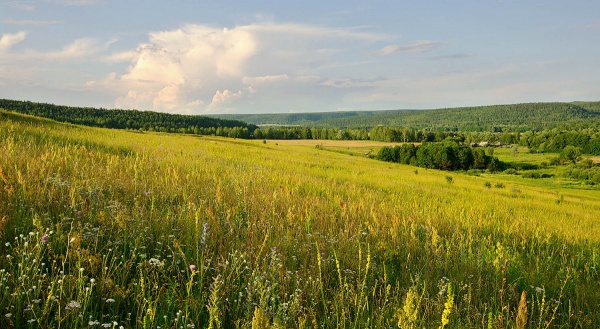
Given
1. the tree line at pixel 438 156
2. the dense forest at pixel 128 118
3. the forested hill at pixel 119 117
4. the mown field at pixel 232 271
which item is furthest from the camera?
the dense forest at pixel 128 118

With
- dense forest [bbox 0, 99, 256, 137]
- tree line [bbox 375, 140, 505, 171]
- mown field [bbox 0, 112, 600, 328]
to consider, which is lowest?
tree line [bbox 375, 140, 505, 171]

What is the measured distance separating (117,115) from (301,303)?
179m

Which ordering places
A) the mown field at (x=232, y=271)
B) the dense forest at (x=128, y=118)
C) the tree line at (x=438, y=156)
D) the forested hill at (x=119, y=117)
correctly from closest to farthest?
the mown field at (x=232, y=271) < the tree line at (x=438, y=156) < the forested hill at (x=119, y=117) < the dense forest at (x=128, y=118)

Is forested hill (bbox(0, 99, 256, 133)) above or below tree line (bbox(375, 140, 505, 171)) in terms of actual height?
above

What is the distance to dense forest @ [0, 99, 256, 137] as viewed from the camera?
129625 mm

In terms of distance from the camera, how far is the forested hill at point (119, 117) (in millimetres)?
129150

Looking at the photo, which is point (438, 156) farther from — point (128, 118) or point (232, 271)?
point (128, 118)

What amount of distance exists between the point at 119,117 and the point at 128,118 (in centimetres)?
406

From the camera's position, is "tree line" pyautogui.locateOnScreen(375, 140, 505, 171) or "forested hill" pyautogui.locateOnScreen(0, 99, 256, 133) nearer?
"tree line" pyautogui.locateOnScreen(375, 140, 505, 171)

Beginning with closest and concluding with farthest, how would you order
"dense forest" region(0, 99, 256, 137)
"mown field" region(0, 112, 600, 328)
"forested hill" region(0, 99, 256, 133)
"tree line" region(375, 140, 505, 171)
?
"mown field" region(0, 112, 600, 328)
"tree line" region(375, 140, 505, 171)
"forested hill" region(0, 99, 256, 133)
"dense forest" region(0, 99, 256, 137)

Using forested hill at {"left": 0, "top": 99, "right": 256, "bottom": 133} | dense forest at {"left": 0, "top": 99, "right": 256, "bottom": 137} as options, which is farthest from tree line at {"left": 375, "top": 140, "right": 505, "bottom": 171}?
forested hill at {"left": 0, "top": 99, "right": 256, "bottom": 133}

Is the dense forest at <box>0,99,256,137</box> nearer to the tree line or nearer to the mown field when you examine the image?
the tree line

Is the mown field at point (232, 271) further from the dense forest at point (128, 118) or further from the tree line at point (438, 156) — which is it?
the dense forest at point (128, 118)

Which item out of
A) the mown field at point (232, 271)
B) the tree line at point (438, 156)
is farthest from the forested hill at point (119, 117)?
the mown field at point (232, 271)
